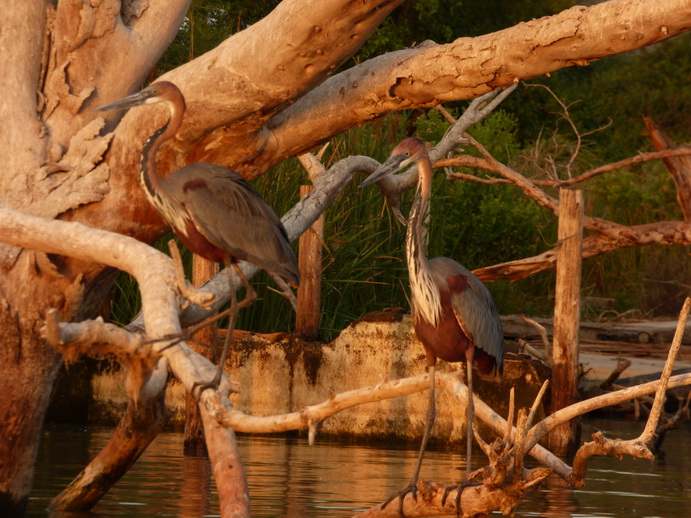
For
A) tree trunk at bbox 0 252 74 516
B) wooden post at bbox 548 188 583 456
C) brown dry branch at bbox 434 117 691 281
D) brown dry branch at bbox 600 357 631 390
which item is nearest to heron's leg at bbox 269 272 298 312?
brown dry branch at bbox 434 117 691 281

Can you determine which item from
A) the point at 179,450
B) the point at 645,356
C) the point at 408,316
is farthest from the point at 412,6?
the point at 179,450

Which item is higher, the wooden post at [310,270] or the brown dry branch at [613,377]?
the wooden post at [310,270]

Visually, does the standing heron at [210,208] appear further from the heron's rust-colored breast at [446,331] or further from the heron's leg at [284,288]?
the heron's leg at [284,288]

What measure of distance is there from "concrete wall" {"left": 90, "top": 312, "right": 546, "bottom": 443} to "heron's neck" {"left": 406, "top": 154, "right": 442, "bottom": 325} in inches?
151

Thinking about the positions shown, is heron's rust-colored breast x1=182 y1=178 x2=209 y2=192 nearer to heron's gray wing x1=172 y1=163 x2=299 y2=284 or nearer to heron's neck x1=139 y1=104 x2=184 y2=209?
heron's gray wing x1=172 y1=163 x2=299 y2=284

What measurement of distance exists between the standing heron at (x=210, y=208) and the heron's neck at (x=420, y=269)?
0.69m

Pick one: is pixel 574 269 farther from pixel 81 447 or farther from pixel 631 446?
A: pixel 631 446

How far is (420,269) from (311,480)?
2.55 meters

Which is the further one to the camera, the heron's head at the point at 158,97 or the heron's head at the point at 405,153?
the heron's head at the point at 405,153

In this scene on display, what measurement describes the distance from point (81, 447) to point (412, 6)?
16660 mm

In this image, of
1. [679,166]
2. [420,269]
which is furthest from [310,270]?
[420,269]

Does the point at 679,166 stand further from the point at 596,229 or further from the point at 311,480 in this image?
the point at 311,480

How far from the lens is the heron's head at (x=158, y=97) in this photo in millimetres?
6262

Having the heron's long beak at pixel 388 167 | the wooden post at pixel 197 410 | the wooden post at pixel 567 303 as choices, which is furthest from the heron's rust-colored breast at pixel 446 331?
the wooden post at pixel 567 303
